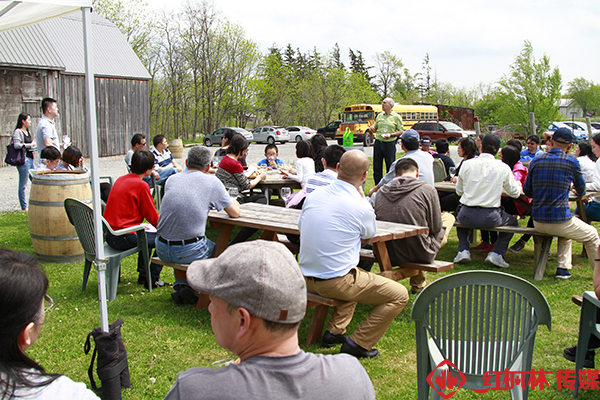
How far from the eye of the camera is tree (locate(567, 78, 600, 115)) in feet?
272

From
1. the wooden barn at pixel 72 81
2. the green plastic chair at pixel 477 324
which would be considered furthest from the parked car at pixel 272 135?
the green plastic chair at pixel 477 324

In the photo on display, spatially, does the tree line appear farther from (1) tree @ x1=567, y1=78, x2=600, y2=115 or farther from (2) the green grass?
(1) tree @ x1=567, y1=78, x2=600, y2=115

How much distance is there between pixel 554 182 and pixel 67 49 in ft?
65.3

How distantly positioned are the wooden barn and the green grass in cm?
1369

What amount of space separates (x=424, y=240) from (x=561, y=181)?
2089mm

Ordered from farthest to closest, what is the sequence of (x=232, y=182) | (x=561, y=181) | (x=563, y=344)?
(x=232, y=182), (x=561, y=181), (x=563, y=344)

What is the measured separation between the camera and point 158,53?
120ft

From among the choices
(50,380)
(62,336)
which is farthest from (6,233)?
(50,380)

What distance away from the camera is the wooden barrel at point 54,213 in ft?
19.2

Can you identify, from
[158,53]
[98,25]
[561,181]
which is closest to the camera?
[561,181]

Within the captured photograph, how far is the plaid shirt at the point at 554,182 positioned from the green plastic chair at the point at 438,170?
2.57 meters

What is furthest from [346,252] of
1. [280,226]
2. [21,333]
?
[21,333]

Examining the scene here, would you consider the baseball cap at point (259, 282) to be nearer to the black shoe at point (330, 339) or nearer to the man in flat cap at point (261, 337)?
the man in flat cap at point (261, 337)

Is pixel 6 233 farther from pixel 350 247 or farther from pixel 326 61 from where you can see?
pixel 326 61
